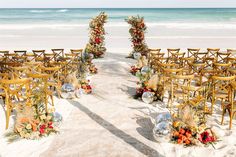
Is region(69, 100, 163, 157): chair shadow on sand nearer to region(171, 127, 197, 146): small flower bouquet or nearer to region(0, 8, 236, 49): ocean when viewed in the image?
region(171, 127, 197, 146): small flower bouquet

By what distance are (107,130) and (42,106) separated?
5.30ft

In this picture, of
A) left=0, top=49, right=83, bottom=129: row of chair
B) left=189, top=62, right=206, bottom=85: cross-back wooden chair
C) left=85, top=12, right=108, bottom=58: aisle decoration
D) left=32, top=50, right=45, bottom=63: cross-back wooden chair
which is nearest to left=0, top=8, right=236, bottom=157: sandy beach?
left=0, top=49, right=83, bottom=129: row of chair

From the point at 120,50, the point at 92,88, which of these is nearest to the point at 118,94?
the point at 92,88

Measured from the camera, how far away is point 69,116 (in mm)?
7793

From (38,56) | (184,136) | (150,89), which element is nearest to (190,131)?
(184,136)

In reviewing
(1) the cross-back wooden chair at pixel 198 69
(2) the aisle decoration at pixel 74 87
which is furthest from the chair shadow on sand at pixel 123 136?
(1) the cross-back wooden chair at pixel 198 69

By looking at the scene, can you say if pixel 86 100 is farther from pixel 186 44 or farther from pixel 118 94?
pixel 186 44

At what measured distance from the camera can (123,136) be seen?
257 inches

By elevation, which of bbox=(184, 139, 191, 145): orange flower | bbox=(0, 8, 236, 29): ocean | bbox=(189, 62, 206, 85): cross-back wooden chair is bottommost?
bbox=(184, 139, 191, 145): orange flower

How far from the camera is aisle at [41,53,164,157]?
5.86m

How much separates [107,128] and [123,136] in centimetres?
59

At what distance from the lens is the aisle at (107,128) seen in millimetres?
5855

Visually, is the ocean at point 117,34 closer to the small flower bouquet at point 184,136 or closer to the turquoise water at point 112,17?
the turquoise water at point 112,17

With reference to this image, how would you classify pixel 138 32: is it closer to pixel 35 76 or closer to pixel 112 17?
pixel 35 76
